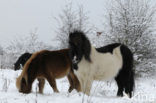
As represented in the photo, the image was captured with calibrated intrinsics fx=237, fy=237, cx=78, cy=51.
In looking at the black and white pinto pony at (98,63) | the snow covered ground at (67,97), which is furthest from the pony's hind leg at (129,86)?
the snow covered ground at (67,97)

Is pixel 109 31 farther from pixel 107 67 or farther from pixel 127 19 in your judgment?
pixel 107 67

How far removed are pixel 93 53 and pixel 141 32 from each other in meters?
15.3

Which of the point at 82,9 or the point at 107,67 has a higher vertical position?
the point at 82,9

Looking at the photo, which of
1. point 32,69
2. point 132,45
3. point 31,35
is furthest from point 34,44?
point 32,69

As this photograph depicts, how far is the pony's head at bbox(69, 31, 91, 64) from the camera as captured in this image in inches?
198

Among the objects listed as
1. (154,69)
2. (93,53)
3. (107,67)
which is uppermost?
(93,53)

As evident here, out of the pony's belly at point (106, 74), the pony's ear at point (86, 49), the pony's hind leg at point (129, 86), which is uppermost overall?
the pony's ear at point (86, 49)

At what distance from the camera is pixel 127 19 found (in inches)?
789

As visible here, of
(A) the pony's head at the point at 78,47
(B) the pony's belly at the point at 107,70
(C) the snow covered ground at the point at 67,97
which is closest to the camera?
(C) the snow covered ground at the point at 67,97

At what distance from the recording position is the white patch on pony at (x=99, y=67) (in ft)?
16.9

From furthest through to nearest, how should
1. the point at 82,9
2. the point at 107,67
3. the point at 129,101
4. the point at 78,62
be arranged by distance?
the point at 82,9
the point at 107,67
the point at 78,62
the point at 129,101

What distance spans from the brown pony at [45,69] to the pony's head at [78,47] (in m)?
0.81

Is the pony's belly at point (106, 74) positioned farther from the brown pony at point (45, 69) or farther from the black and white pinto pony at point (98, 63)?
the brown pony at point (45, 69)

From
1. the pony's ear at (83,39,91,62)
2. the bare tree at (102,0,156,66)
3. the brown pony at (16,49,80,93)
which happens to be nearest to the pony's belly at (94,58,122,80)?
the pony's ear at (83,39,91,62)
